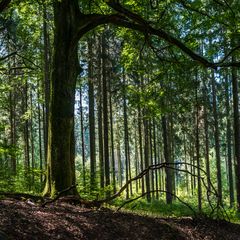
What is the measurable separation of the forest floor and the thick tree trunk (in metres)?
2.13

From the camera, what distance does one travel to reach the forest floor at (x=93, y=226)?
430 centimetres

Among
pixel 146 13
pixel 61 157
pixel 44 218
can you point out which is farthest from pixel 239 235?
pixel 146 13

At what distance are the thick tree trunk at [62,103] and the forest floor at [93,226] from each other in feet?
7.00

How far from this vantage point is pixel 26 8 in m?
9.48

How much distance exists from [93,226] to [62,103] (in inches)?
161

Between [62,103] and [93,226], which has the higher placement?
[62,103]

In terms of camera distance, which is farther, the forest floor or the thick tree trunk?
the thick tree trunk

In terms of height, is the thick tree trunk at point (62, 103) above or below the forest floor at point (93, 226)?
above

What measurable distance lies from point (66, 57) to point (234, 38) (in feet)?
14.0

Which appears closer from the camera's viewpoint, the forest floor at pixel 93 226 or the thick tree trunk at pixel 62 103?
the forest floor at pixel 93 226

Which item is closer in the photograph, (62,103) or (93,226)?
(93,226)

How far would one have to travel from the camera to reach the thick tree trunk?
8203mm

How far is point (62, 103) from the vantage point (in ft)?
27.6

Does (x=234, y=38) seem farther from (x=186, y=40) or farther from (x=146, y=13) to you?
(x=146, y=13)
